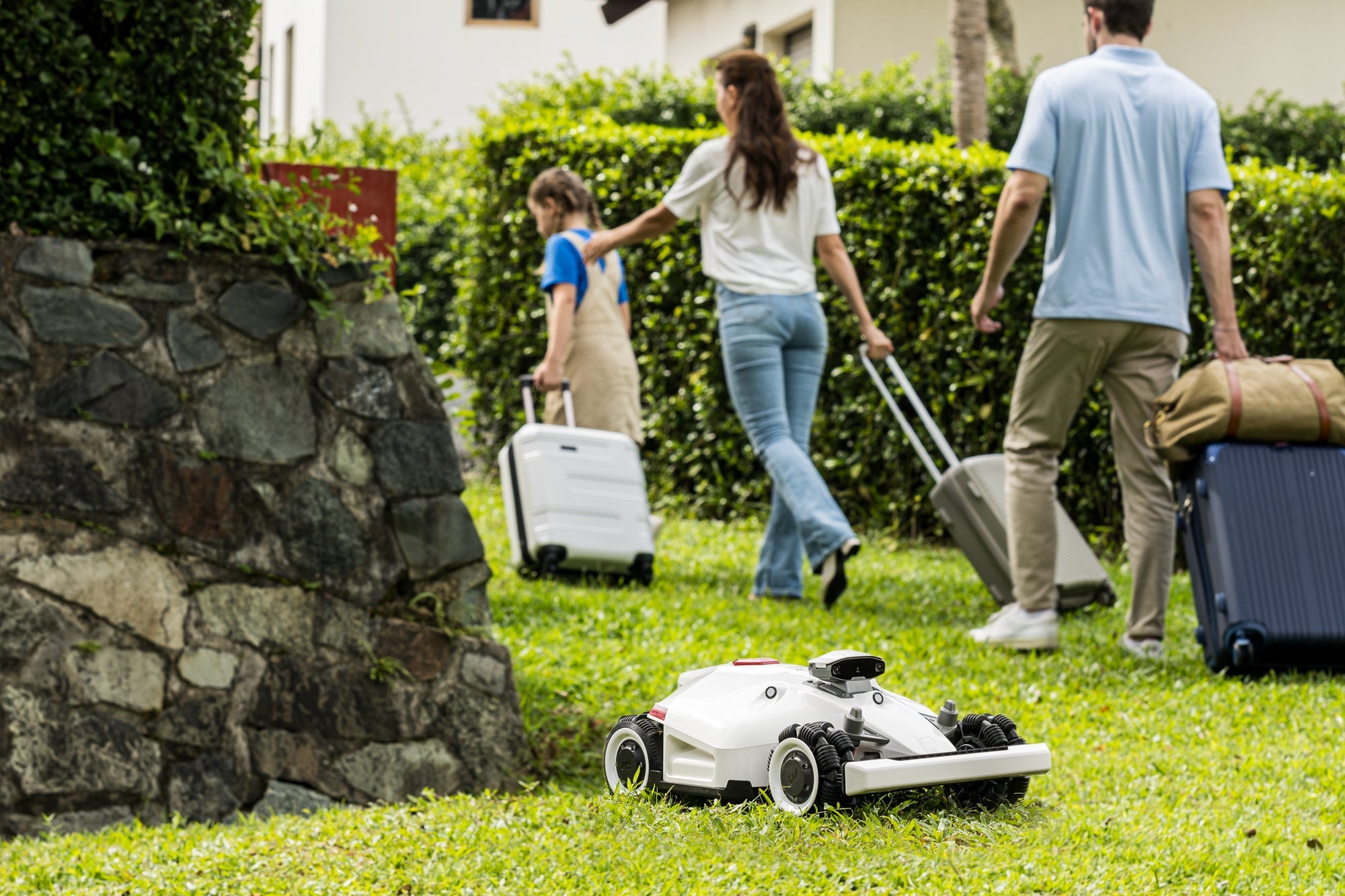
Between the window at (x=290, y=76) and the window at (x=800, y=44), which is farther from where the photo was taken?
the window at (x=290, y=76)

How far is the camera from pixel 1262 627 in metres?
4.75

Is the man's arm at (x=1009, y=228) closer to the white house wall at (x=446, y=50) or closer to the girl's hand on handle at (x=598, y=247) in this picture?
the girl's hand on handle at (x=598, y=247)

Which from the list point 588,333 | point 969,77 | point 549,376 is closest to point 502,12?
point 969,77

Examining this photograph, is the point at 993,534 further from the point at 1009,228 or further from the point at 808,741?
the point at 808,741

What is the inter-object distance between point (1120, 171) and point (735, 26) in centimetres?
1431

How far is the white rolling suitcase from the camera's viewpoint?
6.32m

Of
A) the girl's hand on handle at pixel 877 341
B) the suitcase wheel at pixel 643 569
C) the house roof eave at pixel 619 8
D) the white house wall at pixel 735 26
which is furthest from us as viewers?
the house roof eave at pixel 619 8

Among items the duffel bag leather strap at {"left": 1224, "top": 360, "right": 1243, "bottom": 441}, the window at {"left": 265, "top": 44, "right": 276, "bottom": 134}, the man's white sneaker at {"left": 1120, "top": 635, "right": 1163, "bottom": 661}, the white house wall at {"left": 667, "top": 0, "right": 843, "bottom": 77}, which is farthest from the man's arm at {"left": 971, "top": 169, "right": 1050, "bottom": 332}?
the window at {"left": 265, "top": 44, "right": 276, "bottom": 134}

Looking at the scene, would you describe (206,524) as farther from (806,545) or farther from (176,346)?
(806,545)

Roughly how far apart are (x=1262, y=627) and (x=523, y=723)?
7.67ft

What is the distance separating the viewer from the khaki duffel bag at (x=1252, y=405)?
4801mm

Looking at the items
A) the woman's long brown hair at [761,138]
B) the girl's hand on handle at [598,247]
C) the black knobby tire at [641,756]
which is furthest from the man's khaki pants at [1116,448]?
the black knobby tire at [641,756]

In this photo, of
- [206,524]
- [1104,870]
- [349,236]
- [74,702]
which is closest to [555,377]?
[349,236]

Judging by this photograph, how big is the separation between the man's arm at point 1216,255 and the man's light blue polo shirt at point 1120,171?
0.13 feet
